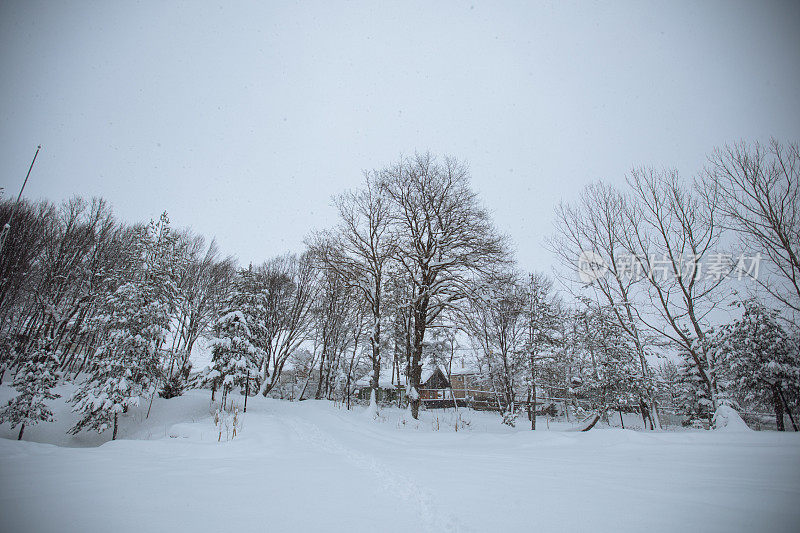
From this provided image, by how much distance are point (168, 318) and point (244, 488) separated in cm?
1664

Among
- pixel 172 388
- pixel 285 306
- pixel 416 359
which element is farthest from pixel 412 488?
pixel 285 306

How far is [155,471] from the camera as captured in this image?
4.54 metres

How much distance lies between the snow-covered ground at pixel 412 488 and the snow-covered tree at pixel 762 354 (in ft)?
38.5

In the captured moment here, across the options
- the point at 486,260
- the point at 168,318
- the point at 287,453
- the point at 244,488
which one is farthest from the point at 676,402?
the point at 168,318

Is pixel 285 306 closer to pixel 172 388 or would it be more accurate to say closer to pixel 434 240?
pixel 172 388

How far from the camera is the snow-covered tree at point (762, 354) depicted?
13.5 meters

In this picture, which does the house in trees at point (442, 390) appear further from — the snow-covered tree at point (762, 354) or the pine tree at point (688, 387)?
the snow-covered tree at point (762, 354)

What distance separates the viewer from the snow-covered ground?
3010 millimetres

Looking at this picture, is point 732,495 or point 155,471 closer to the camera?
point 732,495

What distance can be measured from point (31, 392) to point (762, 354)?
3419 centimetres

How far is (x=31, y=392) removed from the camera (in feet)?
45.4

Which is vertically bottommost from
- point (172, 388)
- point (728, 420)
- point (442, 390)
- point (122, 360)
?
point (442, 390)

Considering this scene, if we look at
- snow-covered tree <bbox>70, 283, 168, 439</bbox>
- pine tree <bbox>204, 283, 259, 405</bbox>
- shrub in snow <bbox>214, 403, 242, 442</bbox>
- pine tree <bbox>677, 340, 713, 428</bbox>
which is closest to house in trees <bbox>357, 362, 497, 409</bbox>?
pine tree <bbox>677, 340, 713, 428</bbox>

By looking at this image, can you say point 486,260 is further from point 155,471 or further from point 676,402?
point 676,402
